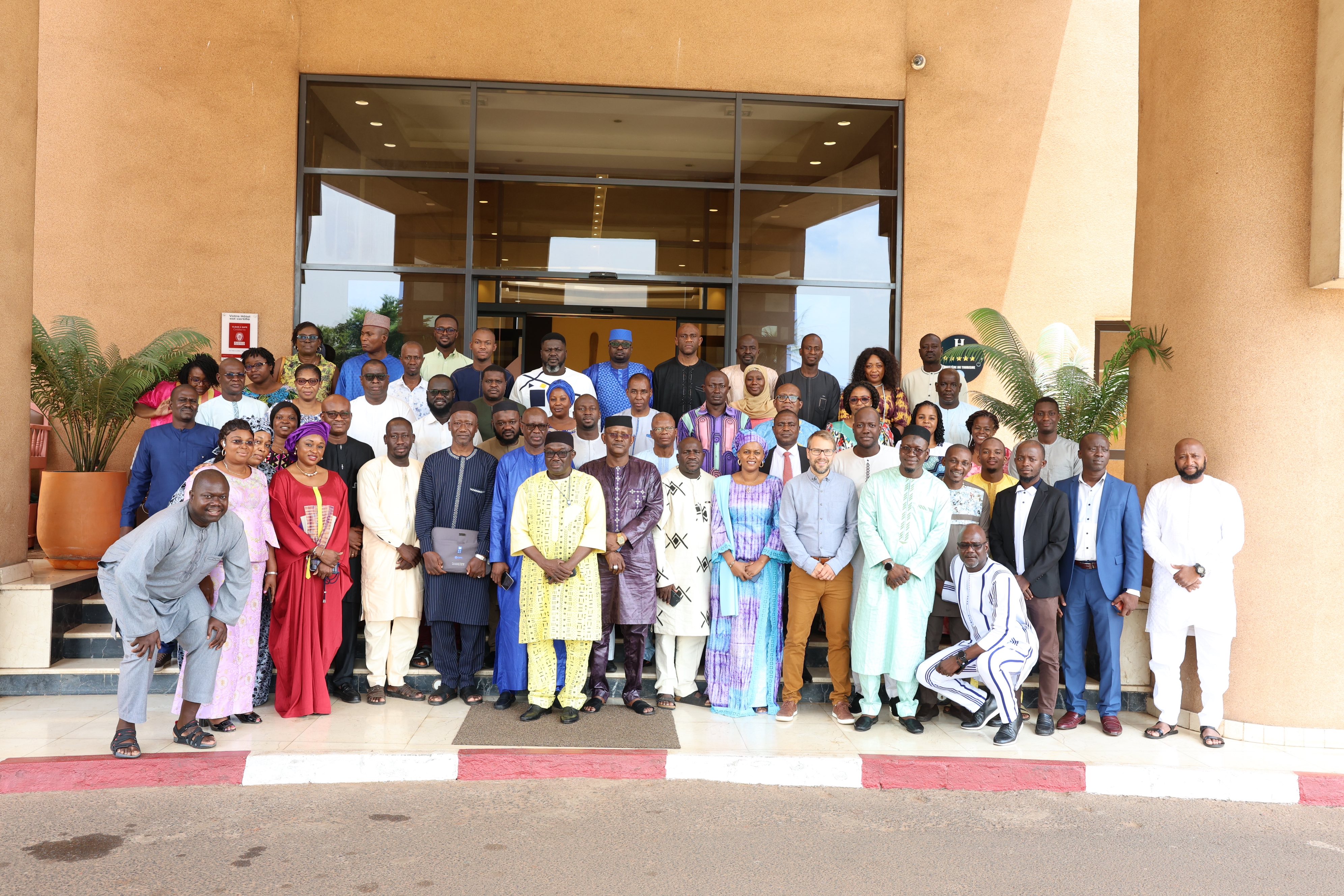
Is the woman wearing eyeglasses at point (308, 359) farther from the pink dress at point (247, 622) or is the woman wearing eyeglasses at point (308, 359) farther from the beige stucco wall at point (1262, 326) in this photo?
the beige stucco wall at point (1262, 326)

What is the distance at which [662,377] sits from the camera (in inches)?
332

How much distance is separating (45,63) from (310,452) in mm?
6315

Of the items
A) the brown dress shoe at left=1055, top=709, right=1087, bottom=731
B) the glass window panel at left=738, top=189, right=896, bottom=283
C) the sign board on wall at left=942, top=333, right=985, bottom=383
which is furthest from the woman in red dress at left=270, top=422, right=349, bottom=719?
the sign board on wall at left=942, top=333, right=985, bottom=383

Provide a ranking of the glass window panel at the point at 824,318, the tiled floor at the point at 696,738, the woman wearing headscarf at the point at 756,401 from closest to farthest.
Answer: the tiled floor at the point at 696,738, the woman wearing headscarf at the point at 756,401, the glass window panel at the point at 824,318

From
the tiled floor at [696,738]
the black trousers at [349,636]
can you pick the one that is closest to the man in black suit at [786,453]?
the tiled floor at [696,738]

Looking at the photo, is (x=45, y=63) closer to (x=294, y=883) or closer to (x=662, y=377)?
(x=662, y=377)

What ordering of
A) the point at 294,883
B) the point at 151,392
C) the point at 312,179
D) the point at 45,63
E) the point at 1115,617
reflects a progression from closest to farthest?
the point at 294,883, the point at 1115,617, the point at 151,392, the point at 45,63, the point at 312,179

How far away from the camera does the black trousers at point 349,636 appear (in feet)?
21.4

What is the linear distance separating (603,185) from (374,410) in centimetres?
455

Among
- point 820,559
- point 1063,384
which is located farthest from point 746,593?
point 1063,384

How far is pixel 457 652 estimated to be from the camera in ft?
21.7

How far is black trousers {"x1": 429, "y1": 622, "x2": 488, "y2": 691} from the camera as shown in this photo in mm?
6508

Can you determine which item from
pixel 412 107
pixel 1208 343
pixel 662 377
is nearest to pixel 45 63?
pixel 412 107

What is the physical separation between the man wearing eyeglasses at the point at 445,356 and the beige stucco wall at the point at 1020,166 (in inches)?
190
